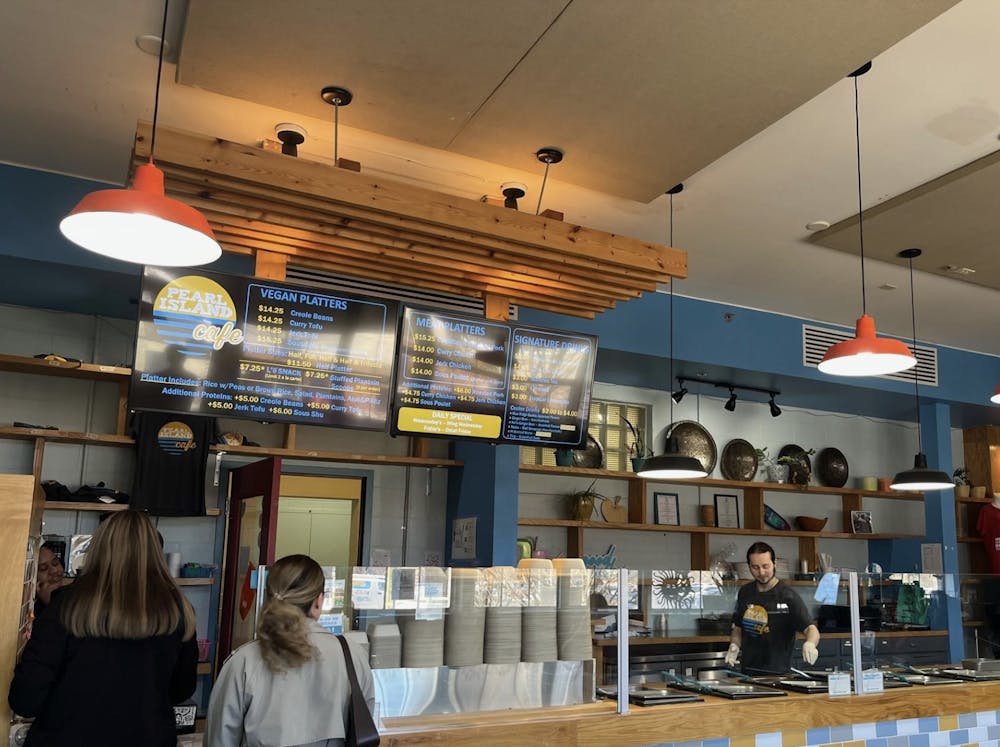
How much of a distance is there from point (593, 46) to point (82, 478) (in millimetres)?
4135

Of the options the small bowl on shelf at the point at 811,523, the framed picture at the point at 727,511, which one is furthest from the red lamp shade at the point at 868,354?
the small bowl on shelf at the point at 811,523

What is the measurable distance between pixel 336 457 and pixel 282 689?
3.40 metres

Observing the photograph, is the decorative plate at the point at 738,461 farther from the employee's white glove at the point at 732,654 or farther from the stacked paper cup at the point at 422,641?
the stacked paper cup at the point at 422,641

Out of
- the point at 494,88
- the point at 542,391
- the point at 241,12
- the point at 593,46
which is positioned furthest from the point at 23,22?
the point at 542,391

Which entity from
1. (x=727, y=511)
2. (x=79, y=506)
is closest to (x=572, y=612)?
(x=79, y=506)

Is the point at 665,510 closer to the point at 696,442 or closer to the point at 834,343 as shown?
the point at 696,442

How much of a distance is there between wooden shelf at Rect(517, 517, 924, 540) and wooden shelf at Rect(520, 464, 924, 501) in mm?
350

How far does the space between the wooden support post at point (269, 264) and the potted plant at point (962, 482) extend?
6.67 metres

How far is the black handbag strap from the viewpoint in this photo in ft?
8.12

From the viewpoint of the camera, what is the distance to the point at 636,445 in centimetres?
739

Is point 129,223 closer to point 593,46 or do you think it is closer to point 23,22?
point 23,22

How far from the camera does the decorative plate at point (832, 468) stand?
26.8 feet

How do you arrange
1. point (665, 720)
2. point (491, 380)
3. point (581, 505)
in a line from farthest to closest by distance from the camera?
point (581, 505), point (491, 380), point (665, 720)

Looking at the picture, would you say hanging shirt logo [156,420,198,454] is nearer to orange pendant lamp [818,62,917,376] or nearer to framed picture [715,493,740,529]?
orange pendant lamp [818,62,917,376]
